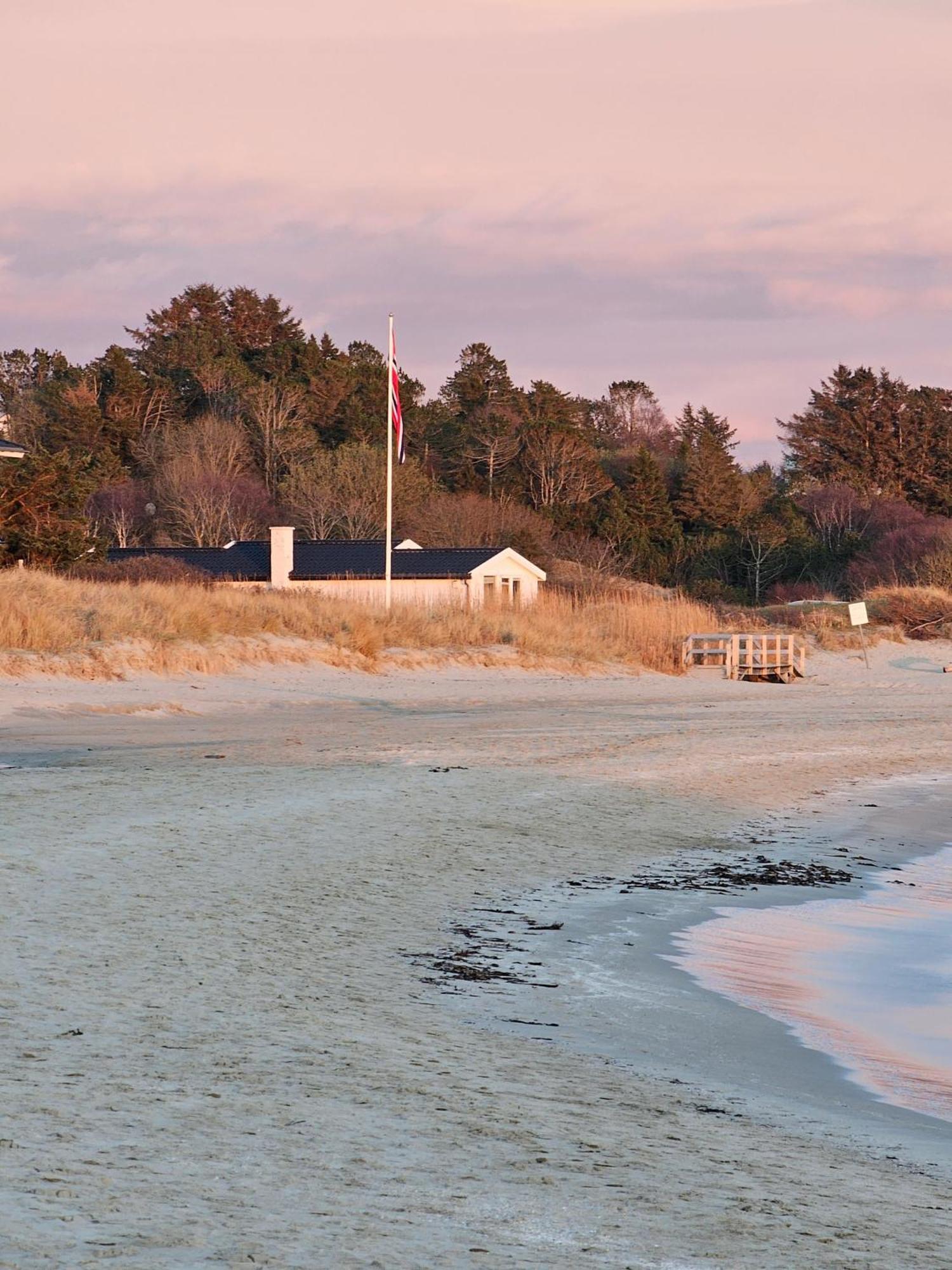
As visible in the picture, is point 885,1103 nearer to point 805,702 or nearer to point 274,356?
point 805,702

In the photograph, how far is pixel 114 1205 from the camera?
3986 millimetres

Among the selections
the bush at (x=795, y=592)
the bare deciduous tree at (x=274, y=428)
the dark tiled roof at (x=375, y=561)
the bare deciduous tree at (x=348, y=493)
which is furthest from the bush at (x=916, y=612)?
the bare deciduous tree at (x=274, y=428)

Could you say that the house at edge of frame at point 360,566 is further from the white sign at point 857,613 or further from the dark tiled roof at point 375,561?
the white sign at point 857,613

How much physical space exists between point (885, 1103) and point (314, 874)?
4889 mm

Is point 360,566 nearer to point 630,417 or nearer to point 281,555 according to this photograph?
point 281,555

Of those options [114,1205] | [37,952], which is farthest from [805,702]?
[114,1205]

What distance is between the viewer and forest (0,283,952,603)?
67125mm

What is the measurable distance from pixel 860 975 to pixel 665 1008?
1.85 m

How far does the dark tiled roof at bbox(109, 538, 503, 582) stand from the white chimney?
52cm

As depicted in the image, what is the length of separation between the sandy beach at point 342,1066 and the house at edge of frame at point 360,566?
107ft

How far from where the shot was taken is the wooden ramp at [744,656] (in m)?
34.0

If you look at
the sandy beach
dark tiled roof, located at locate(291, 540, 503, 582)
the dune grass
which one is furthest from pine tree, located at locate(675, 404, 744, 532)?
the sandy beach

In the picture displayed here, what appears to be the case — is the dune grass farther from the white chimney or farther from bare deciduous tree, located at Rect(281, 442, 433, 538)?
bare deciduous tree, located at Rect(281, 442, 433, 538)

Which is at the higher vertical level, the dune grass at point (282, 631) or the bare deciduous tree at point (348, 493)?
the bare deciduous tree at point (348, 493)
